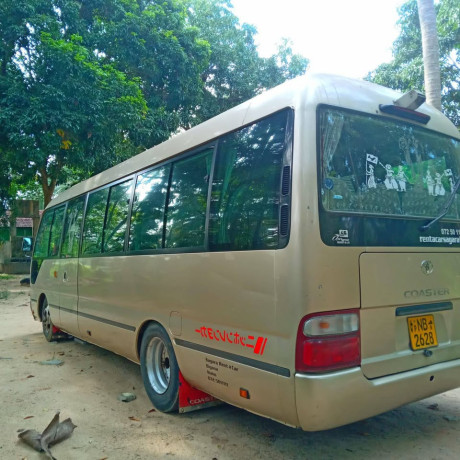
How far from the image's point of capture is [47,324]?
7324 millimetres

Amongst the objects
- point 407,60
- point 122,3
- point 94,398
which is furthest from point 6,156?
point 407,60

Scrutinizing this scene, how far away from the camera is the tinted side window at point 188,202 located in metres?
3.55

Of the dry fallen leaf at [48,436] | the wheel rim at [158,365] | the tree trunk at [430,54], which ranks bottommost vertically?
the dry fallen leaf at [48,436]

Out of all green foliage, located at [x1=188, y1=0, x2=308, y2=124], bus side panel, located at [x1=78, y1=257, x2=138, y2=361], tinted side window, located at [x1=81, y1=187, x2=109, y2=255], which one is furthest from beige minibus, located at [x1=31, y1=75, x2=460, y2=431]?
green foliage, located at [x1=188, y1=0, x2=308, y2=124]

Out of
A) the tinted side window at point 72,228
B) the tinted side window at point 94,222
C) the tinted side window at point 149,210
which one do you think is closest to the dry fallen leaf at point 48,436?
the tinted side window at point 149,210

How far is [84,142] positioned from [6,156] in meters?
2.42

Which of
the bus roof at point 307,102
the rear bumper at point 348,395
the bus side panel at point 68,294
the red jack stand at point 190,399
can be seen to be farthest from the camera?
the bus side panel at point 68,294

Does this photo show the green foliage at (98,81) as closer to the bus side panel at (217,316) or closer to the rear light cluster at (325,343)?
the bus side panel at (217,316)

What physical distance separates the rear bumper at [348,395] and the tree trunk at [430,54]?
6.06m

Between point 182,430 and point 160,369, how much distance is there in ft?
2.52

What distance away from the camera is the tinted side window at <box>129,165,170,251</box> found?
4152 millimetres

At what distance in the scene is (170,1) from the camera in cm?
1374

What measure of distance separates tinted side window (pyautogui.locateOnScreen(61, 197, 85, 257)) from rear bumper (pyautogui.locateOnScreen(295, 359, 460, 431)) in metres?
4.40

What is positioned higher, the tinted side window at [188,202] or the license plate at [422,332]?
the tinted side window at [188,202]
